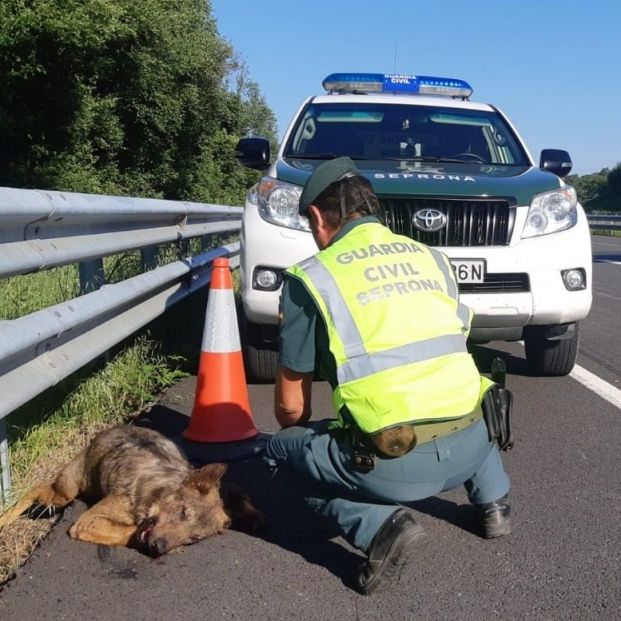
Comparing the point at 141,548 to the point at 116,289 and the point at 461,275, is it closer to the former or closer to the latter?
→ the point at 116,289

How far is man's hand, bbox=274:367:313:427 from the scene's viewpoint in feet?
10.6

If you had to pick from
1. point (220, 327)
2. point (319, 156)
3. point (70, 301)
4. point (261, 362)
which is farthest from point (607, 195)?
point (70, 301)

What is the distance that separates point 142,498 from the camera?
11.1ft

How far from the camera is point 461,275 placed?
223 inches

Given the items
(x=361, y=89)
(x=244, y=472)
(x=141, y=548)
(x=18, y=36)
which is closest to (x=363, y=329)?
(x=141, y=548)

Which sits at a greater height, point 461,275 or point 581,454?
point 461,275

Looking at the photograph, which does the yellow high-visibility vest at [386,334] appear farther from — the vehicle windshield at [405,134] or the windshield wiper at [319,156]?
the vehicle windshield at [405,134]

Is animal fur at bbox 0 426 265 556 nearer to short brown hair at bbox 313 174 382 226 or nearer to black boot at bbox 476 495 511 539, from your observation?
black boot at bbox 476 495 511 539

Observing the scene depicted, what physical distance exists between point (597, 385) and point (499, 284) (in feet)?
3.85

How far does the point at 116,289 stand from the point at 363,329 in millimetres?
1971

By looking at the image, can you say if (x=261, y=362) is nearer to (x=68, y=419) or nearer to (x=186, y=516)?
(x=68, y=419)

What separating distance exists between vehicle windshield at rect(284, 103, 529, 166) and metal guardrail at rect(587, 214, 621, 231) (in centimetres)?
3755

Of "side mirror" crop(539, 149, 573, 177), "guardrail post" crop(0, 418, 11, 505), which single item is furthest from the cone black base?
"side mirror" crop(539, 149, 573, 177)

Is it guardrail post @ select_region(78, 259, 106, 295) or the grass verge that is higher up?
guardrail post @ select_region(78, 259, 106, 295)
